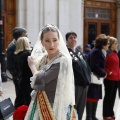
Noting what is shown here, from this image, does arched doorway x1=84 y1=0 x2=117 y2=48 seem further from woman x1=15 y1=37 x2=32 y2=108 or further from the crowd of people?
woman x1=15 y1=37 x2=32 y2=108

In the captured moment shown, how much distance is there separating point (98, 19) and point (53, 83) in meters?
17.3

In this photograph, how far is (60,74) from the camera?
12.3 feet

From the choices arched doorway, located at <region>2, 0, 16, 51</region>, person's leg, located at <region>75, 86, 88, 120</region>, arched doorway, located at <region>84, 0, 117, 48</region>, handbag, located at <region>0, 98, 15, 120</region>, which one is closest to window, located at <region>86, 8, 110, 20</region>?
arched doorway, located at <region>84, 0, 117, 48</region>

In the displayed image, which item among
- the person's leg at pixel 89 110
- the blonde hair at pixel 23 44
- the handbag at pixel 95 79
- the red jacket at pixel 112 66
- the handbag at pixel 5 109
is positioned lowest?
the person's leg at pixel 89 110

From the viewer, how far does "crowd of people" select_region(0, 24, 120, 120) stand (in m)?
3.78

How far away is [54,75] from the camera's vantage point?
3.76 m

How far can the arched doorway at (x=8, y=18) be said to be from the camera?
54.4ft

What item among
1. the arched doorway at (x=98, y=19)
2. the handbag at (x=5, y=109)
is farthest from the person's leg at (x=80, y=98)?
the arched doorway at (x=98, y=19)

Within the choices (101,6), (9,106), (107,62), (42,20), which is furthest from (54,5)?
(9,106)

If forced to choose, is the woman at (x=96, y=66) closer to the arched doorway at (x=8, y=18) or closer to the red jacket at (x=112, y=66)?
the red jacket at (x=112, y=66)

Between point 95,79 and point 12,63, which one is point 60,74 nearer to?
point 95,79

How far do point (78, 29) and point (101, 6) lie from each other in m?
3.33

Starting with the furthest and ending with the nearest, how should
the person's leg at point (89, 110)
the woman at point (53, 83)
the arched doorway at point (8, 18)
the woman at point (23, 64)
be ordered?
1. the arched doorway at point (8, 18)
2. the person's leg at point (89, 110)
3. the woman at point (23, 64)
4. the woman at point (53, 83)

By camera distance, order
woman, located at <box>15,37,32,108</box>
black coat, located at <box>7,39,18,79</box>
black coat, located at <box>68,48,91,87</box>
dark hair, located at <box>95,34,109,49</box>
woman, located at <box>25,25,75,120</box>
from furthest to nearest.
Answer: black coat, located at <box>7,39,18,79</box>, dark hair, located at <box>95,34,109,49</box>, woman, located at <box>15,37,32,108</box>, black coat, located at <box>68,48,91,87</box>, woman, located at <box>25,25,75,120</box>
